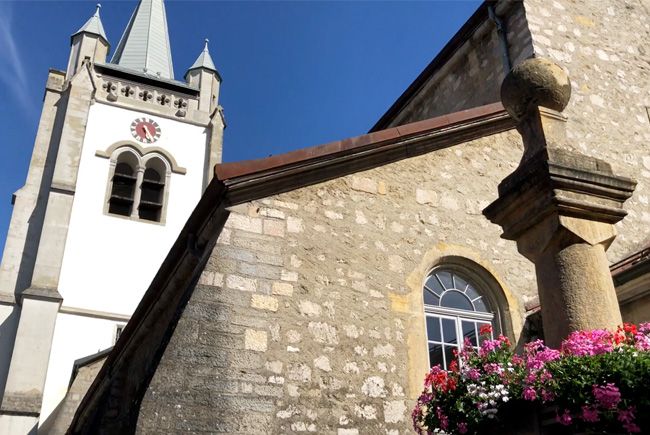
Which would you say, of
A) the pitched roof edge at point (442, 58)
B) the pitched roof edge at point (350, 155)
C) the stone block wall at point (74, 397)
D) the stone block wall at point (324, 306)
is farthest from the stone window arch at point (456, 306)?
the stone block wall at point (74, 397)

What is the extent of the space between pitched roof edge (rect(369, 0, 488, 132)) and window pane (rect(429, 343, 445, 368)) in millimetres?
6239

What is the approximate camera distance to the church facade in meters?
5.41

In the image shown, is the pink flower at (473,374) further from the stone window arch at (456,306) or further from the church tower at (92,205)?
the church tower at (92,205)

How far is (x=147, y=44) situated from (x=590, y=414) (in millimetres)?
28407

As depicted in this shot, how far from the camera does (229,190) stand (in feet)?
19.8

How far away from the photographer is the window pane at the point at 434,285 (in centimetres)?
711

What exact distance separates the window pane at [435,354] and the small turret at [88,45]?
2129cm

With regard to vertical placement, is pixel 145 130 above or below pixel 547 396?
above

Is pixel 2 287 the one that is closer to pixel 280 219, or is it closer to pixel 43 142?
pixel 43 142

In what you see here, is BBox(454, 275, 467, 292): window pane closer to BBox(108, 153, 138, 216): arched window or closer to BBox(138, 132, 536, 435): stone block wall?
BBox(138, 132, 536, 435): stone block wall

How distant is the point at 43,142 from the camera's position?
22.1 m

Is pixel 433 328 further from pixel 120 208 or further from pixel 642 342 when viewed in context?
pixel 120 208

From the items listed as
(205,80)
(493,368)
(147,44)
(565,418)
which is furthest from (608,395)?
(147,44)

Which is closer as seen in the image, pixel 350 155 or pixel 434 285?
pixel 350 155
